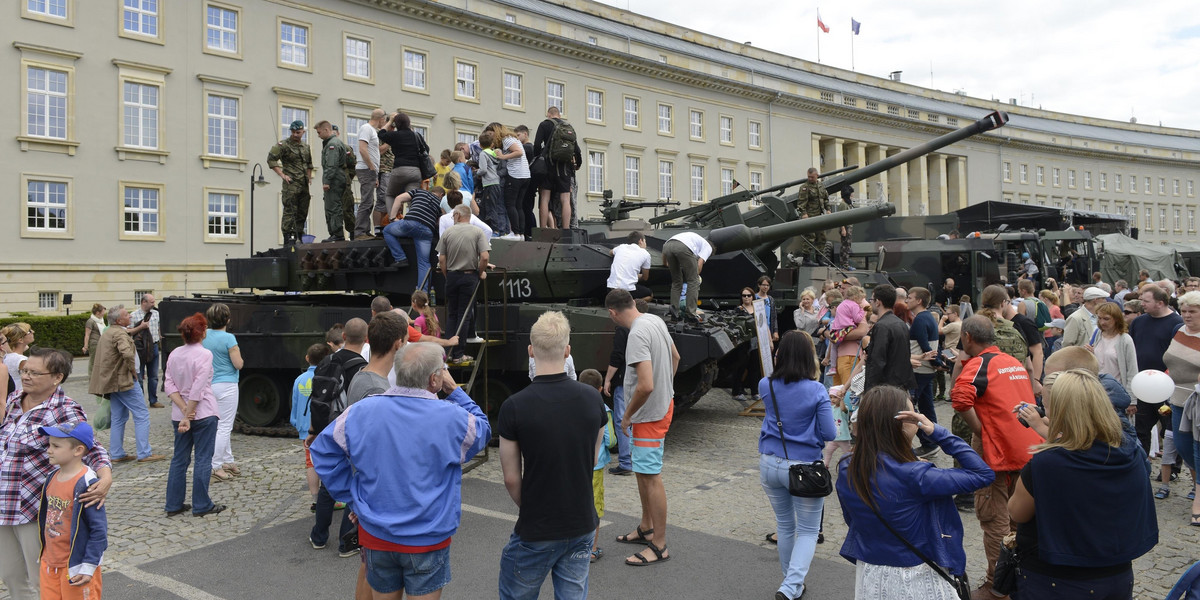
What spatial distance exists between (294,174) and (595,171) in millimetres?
32694

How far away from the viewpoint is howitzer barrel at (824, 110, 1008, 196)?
11.4 metres

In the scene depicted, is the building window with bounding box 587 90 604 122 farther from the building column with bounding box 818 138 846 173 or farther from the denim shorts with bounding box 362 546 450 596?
the denim shorts with bounding box 362 546 450 596

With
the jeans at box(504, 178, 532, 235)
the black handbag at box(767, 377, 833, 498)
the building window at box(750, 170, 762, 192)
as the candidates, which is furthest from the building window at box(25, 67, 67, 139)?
the building window at box(750, 170, 762, 192)

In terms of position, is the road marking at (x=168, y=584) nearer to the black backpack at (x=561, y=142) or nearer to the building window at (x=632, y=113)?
the black backpack at (x=561, y=142)

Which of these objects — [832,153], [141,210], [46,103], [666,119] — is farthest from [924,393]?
[832,153]

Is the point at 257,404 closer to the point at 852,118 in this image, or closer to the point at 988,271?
the point at 988,271

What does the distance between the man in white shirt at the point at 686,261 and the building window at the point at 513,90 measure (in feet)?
103

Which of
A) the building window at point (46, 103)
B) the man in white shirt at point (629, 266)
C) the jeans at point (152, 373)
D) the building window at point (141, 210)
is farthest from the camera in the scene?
the building window at point (141, 210)

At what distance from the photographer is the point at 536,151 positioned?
12.2m

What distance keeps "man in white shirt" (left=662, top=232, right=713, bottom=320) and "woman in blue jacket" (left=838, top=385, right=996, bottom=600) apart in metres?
6.59

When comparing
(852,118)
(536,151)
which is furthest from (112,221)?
(852,118)

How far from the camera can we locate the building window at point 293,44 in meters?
32.9

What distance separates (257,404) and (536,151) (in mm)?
5190

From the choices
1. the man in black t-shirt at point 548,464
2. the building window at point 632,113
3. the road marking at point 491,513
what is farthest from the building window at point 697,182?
the man in black t-shirt at point 548,464
